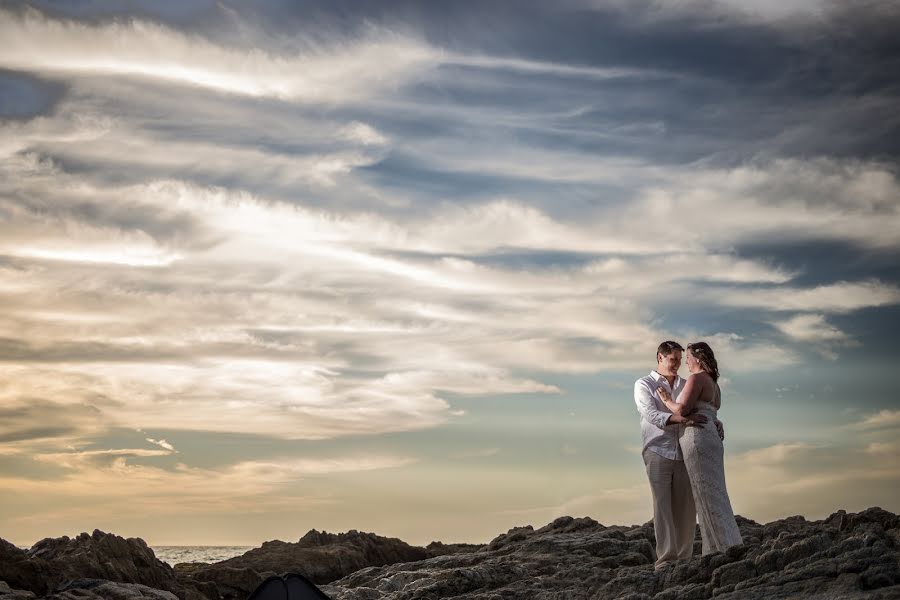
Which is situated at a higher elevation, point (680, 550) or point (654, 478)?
point (654, 478)

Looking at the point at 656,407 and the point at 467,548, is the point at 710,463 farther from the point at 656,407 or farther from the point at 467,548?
the point at 467,548


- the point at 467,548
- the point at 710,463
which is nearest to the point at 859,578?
the point at 710,463

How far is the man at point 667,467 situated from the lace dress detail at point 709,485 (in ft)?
1.96

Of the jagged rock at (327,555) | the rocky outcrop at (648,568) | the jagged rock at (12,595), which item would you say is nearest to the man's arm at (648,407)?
the rocky outcrop at (648,568)

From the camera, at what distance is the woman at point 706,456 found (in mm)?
13727

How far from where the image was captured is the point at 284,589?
32.8 feet

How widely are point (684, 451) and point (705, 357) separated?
1.54 metres

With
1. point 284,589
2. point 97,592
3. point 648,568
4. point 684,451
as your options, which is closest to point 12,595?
point 97,592

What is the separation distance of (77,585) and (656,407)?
32.9 feet

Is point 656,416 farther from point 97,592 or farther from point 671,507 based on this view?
point 97,592

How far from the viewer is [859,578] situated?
9891 mm

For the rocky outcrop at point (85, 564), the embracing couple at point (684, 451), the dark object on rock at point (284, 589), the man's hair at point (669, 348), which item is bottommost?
the dark object on rock at point (284, 589)

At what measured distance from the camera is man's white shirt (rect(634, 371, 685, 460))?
14406 mm

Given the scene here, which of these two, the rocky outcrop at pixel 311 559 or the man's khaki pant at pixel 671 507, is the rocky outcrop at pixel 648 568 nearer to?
the man's khaki pant at pixel 671 507
